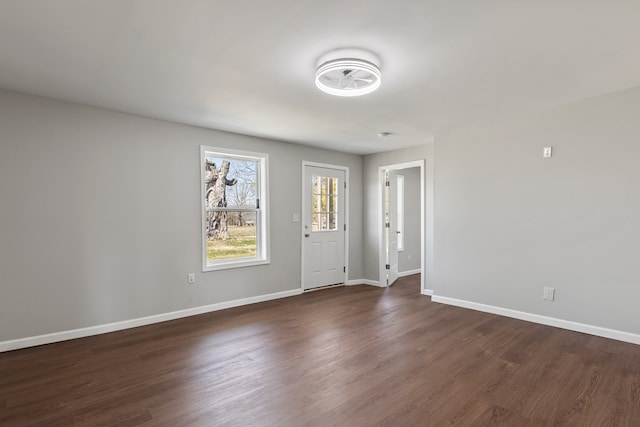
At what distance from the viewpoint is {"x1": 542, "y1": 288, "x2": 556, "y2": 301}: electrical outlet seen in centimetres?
354

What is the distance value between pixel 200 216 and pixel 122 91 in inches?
65.0

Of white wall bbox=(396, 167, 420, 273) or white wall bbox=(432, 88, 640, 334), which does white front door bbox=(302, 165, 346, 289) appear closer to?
white wall bbox=(396, 167, 420, 273)

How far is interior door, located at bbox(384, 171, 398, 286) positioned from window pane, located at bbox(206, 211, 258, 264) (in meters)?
2.41

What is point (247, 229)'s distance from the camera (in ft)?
15.3

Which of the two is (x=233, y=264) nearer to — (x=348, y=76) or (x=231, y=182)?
(x=231, y=182)

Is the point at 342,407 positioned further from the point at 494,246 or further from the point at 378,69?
the point at 494,246

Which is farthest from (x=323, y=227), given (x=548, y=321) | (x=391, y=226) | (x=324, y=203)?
(x=548, y=321)

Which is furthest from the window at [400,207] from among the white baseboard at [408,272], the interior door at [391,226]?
the white baseboard at [408,272]

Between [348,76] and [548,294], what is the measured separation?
3191 millimetres

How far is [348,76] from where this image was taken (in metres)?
2.44

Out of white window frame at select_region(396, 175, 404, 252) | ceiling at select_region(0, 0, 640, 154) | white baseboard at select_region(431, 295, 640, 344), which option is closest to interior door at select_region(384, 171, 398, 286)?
white window frame at select_region(396, 175, 404, 252)

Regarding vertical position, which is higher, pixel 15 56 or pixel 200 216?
pixel 15 56

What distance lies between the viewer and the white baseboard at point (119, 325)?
301 centimetres

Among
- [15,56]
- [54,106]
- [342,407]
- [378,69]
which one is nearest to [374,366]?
[342,407]
